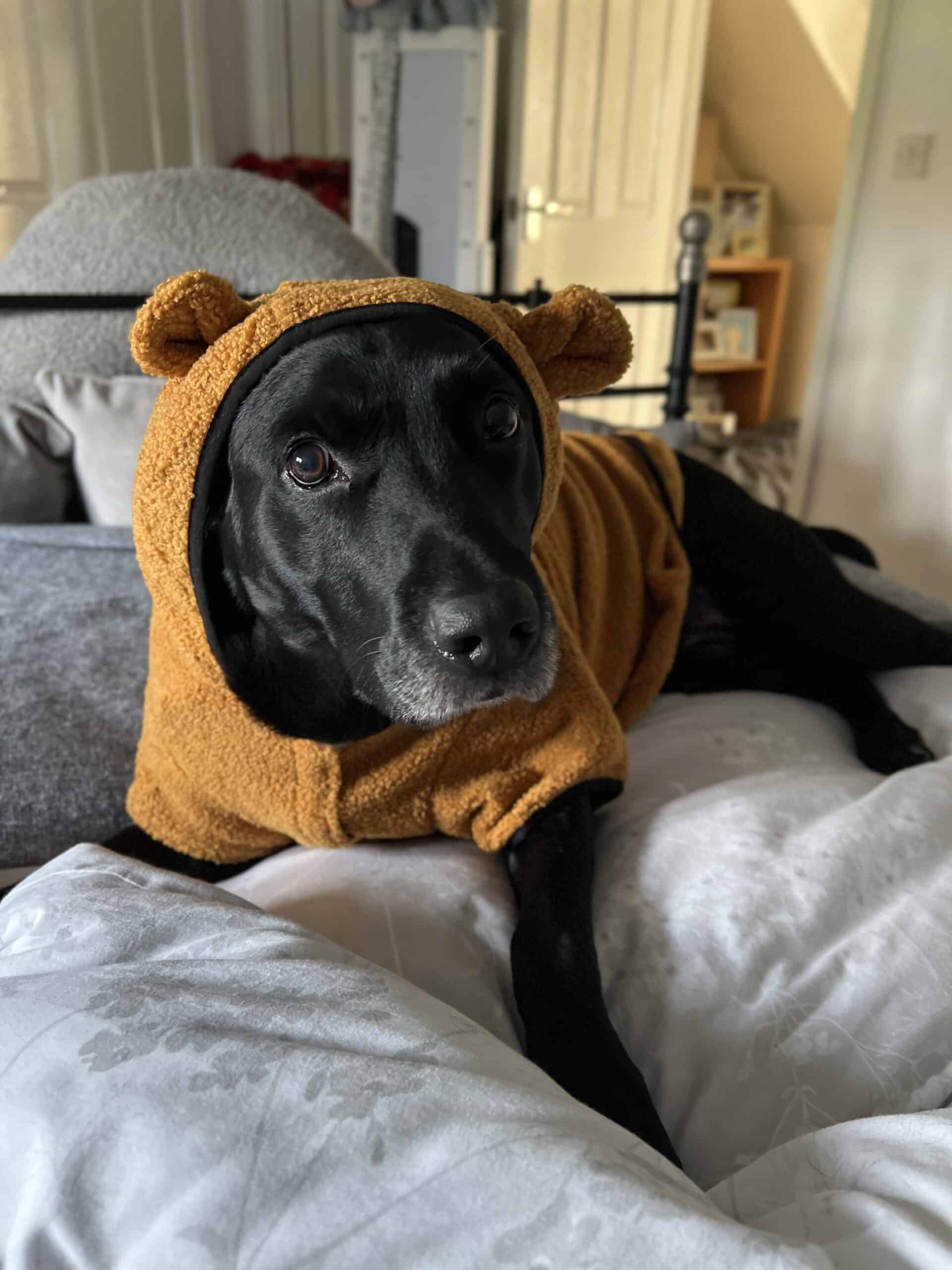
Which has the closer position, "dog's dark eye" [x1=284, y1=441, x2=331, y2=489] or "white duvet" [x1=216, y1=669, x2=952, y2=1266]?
"white duvet" [x1=216, y1=669, x2=952, y2=1266]

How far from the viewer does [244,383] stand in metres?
0.75

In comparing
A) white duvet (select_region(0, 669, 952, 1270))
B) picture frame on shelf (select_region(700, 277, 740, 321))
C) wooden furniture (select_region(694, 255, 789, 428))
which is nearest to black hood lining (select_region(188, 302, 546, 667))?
white duvet (select_region(0, 669, 952, 1270))

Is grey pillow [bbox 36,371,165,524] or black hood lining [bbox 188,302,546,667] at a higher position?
black hood lining [bbox 188,302,546,667]

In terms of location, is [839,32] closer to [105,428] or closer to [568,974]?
[105,428]

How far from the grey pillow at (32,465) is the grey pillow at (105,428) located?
1.0 inches

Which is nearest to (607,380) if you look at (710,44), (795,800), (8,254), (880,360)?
(795,800)

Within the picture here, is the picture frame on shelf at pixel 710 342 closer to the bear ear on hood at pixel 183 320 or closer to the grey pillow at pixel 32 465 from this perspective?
the grey pillow at pixel 32 465

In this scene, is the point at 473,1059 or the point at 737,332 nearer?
the point at 473,1059

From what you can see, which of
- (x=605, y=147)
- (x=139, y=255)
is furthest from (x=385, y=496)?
(x=605, y=147)

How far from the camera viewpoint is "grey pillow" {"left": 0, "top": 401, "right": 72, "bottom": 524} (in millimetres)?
1529

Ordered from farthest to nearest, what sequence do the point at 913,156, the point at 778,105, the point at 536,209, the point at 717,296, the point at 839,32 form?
the point at 717,296, the point at 778,105, the point at 839,32, the point at 536,209, the point at 913,156

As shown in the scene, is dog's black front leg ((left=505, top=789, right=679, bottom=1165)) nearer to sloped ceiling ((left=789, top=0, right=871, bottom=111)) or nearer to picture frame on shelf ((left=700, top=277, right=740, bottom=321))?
sloped ceiling ((left=789, top=0, right=871, bottom=111))

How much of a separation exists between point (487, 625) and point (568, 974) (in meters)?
0.27

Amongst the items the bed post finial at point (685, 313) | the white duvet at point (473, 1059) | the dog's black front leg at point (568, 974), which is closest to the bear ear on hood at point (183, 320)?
the white duvet at point (473, 1059)
